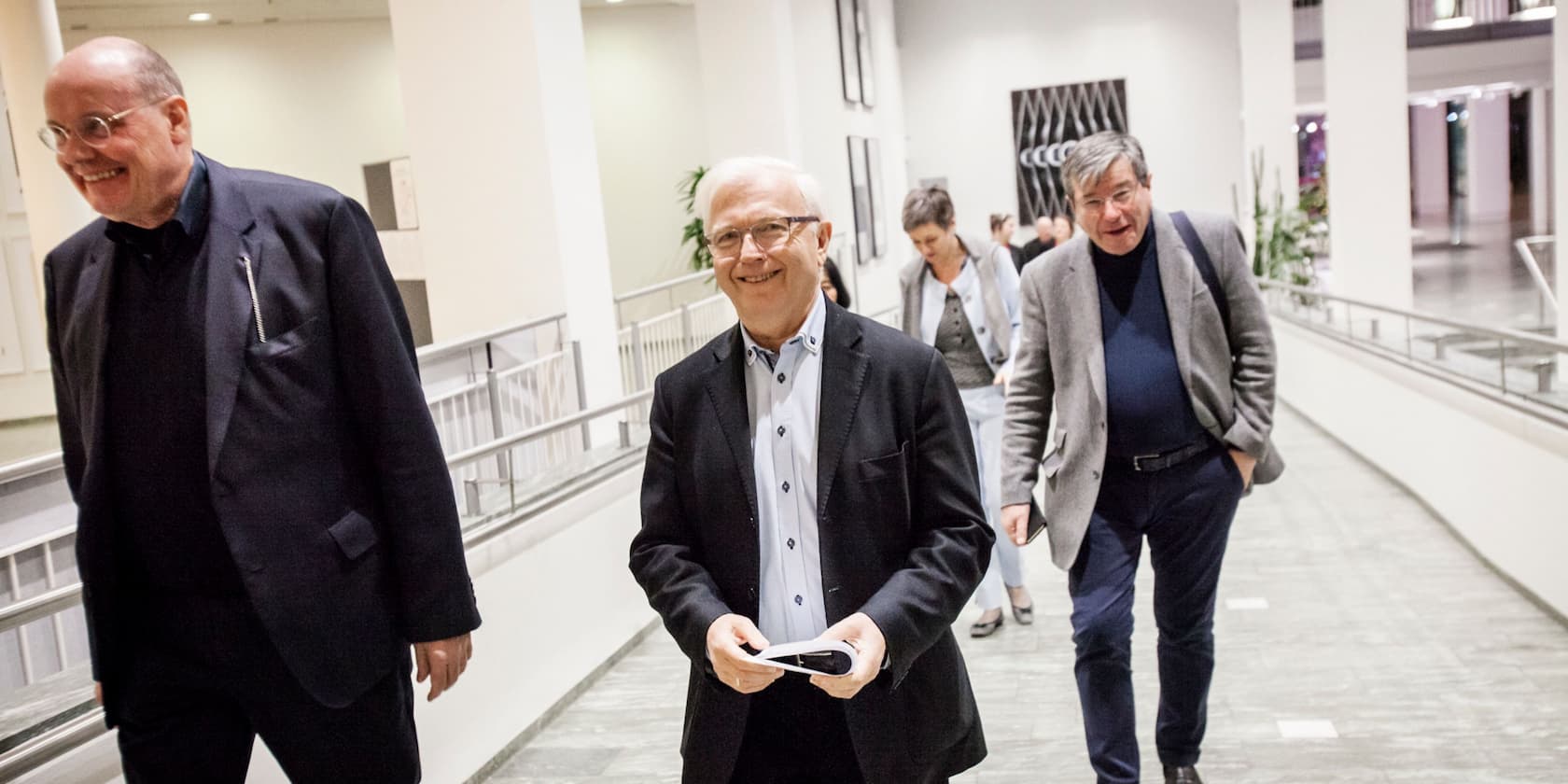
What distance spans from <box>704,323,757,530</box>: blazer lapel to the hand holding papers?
0.77 ft

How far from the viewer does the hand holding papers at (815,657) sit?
1.92 m

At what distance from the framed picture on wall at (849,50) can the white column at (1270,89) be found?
4.78 m

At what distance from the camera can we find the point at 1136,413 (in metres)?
3.33

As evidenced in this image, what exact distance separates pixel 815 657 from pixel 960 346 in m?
3.56

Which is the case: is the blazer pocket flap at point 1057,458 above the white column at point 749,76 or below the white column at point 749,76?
below

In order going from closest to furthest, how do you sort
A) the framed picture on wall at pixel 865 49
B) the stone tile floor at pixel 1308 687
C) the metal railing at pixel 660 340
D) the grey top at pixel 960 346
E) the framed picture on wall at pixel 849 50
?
1. the stone tile floor at pixel 1308 687
2. the grey top at pixel 960 346
3. the metal railing at pixel 660 340
4. the framed picture on wall at pixel 849 50
5. the framed picture on wall at pixel 865 49

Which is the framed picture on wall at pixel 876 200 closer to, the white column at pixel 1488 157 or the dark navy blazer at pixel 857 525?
the dark navy blazer at pixel 857 525

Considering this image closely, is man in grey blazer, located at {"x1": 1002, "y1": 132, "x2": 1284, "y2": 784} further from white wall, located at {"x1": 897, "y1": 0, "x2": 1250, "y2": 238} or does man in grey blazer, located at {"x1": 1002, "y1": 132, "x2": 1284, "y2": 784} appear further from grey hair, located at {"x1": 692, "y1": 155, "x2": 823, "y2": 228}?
white wall, located at {"x1": 897, "y1": 0, "x2": 1250, "y2": 238}

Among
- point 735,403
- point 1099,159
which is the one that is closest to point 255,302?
point 735,403

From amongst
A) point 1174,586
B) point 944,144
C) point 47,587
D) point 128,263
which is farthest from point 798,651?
point 944,144

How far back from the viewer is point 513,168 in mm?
7469

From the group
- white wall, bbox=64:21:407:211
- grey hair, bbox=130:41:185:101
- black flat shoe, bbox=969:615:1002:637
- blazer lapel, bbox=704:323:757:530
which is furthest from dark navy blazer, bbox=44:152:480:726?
white wall, bbox=64:21:407:211

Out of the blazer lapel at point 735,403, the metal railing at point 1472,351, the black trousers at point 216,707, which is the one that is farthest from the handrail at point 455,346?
the metal railing at point 1472,351

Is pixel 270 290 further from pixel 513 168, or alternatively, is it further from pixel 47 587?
pixel 513 168
